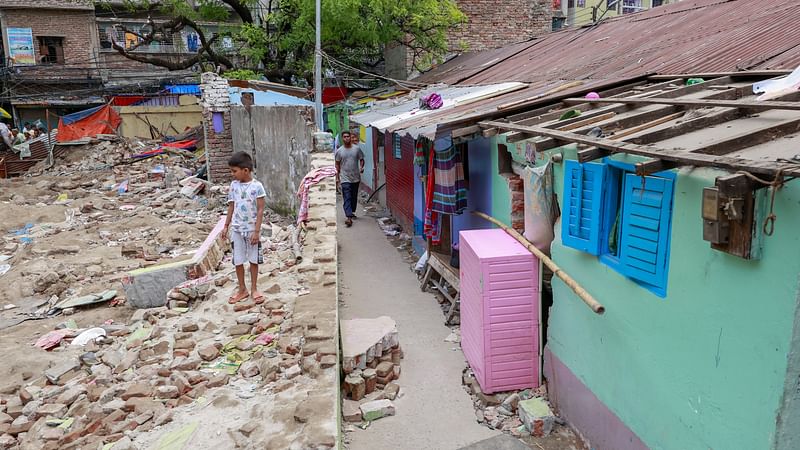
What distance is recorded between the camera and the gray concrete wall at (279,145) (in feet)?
38.8

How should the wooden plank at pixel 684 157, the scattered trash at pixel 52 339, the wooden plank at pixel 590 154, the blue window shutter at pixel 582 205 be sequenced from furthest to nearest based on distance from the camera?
1. the scattered trash at pixel 52 339
2. the blue window shutter at pixel 582 205
3. the wooden plank at pixel 590 154
4. the wooden plank at pixel 684 157

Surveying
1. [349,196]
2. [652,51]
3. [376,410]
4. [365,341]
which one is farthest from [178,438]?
[349,196]

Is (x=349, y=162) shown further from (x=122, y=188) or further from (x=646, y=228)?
(x=646, y=228)

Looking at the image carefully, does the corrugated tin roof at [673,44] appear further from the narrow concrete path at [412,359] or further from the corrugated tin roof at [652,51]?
the narrow concrete path at [412,359]

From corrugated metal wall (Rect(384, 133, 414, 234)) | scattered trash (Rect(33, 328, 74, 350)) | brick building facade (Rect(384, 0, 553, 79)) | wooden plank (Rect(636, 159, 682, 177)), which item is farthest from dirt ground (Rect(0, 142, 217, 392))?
brick building facade (Rect(384, 0, 553, 79))

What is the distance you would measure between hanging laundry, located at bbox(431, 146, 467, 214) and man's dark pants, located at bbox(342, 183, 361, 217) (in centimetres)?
468

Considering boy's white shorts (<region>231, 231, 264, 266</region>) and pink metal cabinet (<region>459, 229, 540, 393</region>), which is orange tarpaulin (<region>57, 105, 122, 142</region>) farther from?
pink metal cabinet (<region>459, 229, 540, 393</region>)

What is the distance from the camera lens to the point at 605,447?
452 cm

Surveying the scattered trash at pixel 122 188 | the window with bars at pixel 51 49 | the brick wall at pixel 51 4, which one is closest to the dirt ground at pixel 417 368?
the scattered trash at pixel 122 188

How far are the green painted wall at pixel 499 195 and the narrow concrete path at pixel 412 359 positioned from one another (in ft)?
5.03

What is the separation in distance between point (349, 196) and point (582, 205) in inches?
327

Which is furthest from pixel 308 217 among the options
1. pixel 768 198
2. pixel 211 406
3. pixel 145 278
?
pixel 768 198

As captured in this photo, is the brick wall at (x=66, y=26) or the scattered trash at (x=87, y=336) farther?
the brick wall at (x=66, y=26)

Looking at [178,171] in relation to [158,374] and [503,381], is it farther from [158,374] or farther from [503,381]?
[503,381]
